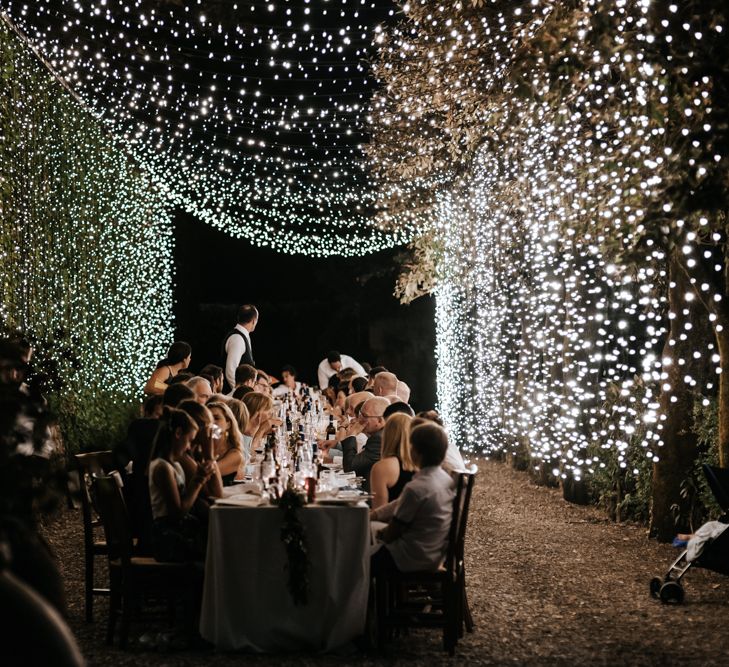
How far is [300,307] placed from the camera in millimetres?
23203

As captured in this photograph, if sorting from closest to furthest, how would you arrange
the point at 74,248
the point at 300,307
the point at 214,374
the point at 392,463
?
the point at 392,463 → the point at 214,374 → the point at 74,248 → the point at 300,307

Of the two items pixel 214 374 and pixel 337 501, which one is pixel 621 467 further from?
pixel 337 501

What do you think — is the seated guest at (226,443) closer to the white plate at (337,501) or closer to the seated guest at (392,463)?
the seated guest at (392,463)

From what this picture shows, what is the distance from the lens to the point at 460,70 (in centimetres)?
962

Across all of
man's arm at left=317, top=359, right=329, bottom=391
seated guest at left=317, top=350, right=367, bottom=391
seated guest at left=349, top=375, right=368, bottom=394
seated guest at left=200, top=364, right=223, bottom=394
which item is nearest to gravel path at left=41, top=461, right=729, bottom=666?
seated guest at left=200, top=364, right=223, bottom=394

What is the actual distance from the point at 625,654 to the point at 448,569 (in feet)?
3.09

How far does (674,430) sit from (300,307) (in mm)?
15558

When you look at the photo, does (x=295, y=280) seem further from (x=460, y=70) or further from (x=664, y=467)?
(x=664, y=467)

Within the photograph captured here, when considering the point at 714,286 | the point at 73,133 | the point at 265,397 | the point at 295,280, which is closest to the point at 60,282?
the point at 73,133

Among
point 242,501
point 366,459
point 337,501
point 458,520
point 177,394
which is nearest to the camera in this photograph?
point 337,501

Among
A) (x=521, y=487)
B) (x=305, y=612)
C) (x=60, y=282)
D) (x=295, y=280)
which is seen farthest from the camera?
(x=295, y=280)

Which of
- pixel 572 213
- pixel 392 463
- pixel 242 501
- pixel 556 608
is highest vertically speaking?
pixel 572 213

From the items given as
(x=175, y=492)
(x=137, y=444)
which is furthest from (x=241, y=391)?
(x=175, y=492)

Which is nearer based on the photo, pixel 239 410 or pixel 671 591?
pixel 671 591
